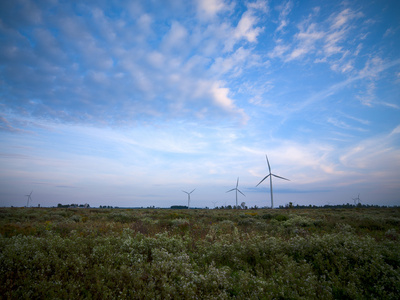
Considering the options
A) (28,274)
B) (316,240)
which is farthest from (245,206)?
(28,274)

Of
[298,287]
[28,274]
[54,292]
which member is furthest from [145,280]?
[298,287]

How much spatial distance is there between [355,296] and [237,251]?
14.1 ft

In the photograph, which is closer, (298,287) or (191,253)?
(298,287)

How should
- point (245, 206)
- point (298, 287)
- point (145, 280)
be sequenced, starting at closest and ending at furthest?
point (298, 287), point (145, 280), point (245, 206)

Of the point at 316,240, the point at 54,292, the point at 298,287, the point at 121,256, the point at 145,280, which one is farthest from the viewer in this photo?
the point at 316,240

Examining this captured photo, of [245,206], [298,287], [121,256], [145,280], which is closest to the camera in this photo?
[298,287]

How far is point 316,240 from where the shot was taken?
9.00 m

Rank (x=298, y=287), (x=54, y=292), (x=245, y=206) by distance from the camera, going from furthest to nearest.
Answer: (x=245, y=206) → (x=298, y=287) → (x=54, y=292)

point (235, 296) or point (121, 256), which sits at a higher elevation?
point (121, 256)

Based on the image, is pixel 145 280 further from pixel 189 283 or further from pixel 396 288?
pixel 396 288

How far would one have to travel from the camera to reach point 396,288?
18.8 ft

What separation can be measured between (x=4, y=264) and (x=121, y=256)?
12.1 feet

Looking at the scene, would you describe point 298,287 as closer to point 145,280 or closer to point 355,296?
point 355,296

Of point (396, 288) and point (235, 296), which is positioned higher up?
point (396, 288)
